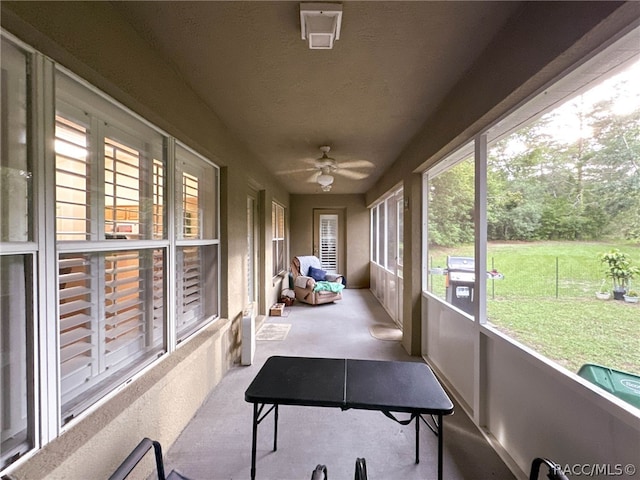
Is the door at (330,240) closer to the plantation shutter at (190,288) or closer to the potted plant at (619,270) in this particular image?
the plantation shutter at (190,288)

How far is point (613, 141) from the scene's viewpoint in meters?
1.11

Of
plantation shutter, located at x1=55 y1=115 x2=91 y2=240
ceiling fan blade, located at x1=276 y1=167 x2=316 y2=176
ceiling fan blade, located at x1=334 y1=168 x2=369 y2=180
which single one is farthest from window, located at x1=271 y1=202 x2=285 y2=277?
plantation shutter, located at x1=55 y1=115 x2=91 y2=240

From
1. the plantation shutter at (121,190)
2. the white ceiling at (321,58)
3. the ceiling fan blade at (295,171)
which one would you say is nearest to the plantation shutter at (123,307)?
the plantation shutter at (121,190)

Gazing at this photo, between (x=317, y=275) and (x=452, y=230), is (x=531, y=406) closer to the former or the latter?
(x=452, y=230)

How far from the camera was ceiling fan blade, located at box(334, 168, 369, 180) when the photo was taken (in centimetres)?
450

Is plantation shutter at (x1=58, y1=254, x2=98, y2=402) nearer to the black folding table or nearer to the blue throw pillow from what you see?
the black folding table

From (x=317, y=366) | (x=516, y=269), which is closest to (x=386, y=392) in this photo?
(x=317, y=366)

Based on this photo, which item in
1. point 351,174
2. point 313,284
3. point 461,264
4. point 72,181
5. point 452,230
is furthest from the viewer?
point 313,284

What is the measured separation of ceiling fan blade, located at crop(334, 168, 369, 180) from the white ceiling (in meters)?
1.71

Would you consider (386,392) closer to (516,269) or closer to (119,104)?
(516,269)

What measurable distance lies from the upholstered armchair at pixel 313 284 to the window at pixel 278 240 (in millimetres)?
383

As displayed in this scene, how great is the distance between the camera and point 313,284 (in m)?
5.54

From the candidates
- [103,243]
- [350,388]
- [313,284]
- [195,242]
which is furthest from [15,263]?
[313,284]

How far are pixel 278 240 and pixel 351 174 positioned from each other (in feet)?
7.49
